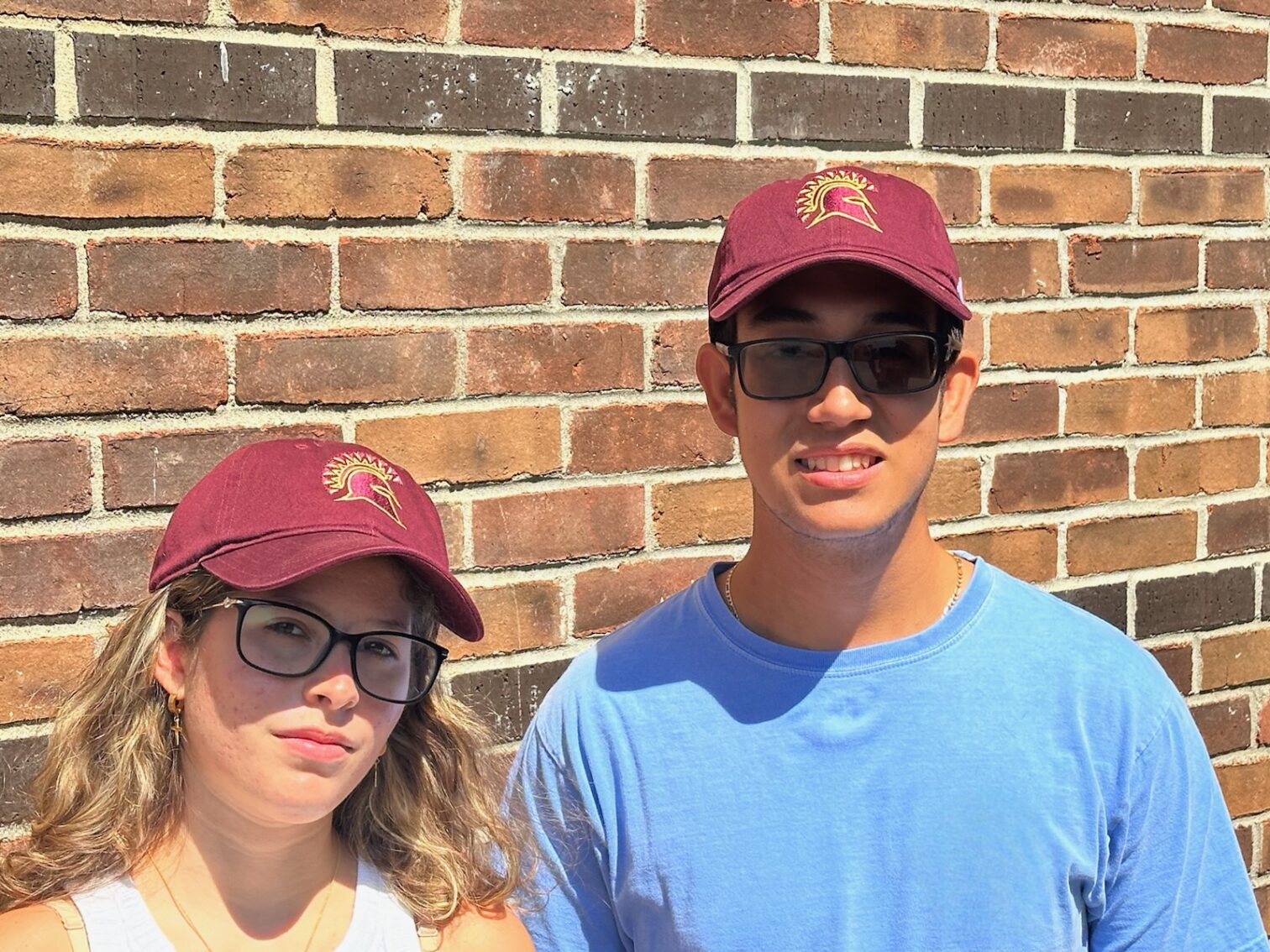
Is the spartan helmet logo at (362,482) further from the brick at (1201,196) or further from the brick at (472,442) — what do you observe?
the brick at (1201,196)

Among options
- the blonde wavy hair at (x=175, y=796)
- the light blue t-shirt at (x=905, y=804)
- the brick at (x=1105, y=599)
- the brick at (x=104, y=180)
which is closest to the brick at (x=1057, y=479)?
the brick at (x=1105, y=599)

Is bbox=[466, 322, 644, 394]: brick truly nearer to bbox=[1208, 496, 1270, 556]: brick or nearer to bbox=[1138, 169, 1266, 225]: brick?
bbox=[1138, 169, 1266, 225]: brick

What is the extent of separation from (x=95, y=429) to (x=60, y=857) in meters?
0.61

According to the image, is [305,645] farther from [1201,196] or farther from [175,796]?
[1201,196]

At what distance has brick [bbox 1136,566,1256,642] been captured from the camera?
2799mm

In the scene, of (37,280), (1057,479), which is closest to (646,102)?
(37,280)

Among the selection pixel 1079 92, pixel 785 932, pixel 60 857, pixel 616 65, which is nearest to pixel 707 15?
pixel 616 65

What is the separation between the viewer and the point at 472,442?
87.7 inches

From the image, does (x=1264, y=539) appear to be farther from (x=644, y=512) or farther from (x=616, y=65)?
(x=616, y=65)

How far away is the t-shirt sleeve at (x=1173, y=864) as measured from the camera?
5.65 feet

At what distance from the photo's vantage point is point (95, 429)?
6.48 ft

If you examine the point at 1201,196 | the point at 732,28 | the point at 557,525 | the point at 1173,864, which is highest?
the point at 732,28

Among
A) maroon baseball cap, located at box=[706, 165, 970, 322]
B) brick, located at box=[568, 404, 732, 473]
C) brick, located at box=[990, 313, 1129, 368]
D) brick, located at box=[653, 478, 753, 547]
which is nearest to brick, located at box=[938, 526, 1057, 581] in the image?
brick, located at box=[990, 313, 1129, 368]

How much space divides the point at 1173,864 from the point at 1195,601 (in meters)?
1.24
